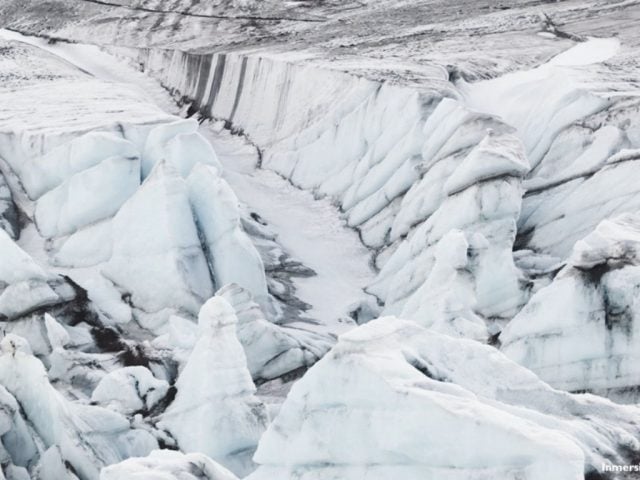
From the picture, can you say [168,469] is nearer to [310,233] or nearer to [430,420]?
[430,420]

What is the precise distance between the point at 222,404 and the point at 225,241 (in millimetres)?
5954

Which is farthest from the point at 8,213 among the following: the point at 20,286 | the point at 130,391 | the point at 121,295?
the point at 130,391

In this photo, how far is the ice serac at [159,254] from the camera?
15711 mm

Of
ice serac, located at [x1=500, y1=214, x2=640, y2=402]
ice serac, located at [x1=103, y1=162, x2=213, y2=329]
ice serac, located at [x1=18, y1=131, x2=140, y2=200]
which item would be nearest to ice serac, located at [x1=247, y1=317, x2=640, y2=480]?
ice serac, located at [x1=500, y1=214, x2=640, y2=402]

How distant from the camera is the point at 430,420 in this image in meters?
6.69

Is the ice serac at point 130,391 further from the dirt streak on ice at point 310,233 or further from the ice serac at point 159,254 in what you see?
the dirt streak on ice at point 310,233

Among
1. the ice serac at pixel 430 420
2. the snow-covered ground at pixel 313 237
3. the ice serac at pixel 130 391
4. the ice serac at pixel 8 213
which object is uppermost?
the ice serac at pixel 430 420

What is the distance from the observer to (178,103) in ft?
96.1

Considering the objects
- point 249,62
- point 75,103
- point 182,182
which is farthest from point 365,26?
point 182,182

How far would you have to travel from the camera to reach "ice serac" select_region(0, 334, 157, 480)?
10523mm

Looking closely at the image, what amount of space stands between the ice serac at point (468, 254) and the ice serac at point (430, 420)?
15.7 ft

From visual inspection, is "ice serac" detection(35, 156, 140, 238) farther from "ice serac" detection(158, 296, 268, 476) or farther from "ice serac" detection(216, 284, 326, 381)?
"ice serac" detection(158, 296, 268, 476)

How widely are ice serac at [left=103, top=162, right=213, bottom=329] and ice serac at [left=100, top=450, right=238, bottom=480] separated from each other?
811 cm

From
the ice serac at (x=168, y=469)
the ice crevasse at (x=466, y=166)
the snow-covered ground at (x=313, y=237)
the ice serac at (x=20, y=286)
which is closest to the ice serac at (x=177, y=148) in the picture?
the snow-covered ground at (x=313, y=237)
